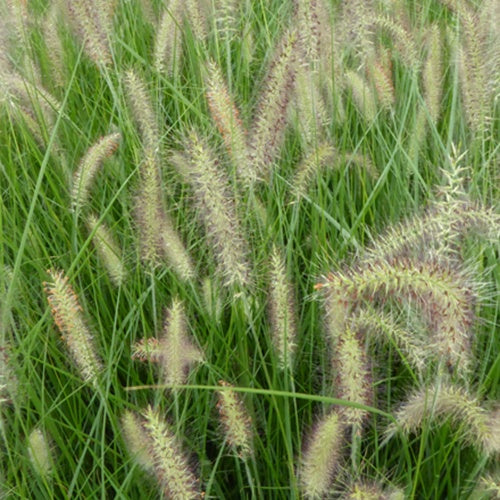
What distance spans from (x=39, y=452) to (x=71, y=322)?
0.23 m

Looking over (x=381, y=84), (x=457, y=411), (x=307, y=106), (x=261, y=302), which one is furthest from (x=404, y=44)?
(x=457, y=411)

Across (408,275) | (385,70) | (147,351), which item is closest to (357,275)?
(408,275)

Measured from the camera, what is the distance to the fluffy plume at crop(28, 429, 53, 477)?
1.32 metres

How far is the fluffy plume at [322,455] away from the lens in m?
1.21

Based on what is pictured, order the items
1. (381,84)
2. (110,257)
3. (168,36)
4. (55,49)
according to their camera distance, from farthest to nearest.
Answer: (55,49), (168,36), (381,84), (110,257)

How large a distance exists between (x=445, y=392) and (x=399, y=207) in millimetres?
730

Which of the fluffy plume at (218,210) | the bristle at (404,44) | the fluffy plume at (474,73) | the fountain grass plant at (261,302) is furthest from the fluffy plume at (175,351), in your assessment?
the bristle at (404,44)

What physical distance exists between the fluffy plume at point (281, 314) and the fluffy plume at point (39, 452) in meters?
0.45

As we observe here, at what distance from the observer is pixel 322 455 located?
1227 mm

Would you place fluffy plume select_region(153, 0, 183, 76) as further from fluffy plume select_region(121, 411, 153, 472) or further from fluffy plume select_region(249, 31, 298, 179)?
fluffy plume select_region(121, 411, 153, 472)

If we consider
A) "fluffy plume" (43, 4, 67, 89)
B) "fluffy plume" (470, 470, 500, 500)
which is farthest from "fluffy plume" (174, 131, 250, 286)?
"fluffy plume" (43, 4, 67, 89)

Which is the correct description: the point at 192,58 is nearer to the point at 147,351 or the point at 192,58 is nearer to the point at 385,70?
the point at 385,70

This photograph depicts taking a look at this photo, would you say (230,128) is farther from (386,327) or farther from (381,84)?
(381,84)

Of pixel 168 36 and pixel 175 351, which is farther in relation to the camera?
pixel 168 36
